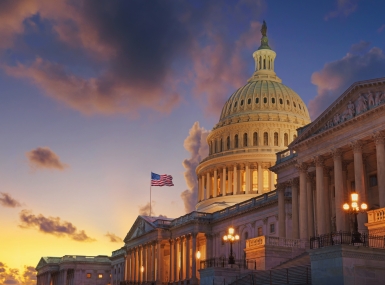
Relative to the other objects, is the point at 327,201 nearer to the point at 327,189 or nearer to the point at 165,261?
the point at 327,189

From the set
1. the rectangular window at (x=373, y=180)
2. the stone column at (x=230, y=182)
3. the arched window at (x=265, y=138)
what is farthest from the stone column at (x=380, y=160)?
the arched window at (x=265, y=138)

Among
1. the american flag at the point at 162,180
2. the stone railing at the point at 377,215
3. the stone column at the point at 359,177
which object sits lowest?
the stone railing at the point at 377,215

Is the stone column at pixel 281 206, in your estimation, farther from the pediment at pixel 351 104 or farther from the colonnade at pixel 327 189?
the pediment at pixel 351 104

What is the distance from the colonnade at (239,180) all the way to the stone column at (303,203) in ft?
181

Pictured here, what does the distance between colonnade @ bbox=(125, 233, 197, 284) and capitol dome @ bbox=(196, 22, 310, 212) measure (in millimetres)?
15252

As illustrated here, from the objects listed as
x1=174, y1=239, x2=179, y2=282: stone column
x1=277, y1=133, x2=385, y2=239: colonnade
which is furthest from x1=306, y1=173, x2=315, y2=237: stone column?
x1=174, y1=239, x2=179, y2=282: stone column

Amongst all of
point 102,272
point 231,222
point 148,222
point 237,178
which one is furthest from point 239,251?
point 102,272

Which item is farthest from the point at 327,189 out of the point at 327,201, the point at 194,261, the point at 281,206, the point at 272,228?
the point at 194,261

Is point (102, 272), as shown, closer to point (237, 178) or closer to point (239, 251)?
point (237, 178)

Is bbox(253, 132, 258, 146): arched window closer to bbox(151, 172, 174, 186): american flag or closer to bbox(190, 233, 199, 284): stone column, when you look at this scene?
bbox(151, 172, 174, 186): american flag

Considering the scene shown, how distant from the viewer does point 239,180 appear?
4835 inches

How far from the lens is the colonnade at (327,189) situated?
53844 mm

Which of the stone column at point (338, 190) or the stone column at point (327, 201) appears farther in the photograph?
the stone column at point (327, 201)

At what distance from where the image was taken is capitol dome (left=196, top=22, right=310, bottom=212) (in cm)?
12225
